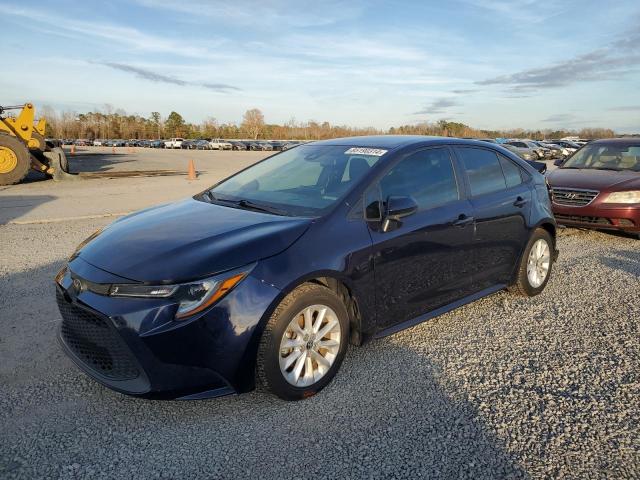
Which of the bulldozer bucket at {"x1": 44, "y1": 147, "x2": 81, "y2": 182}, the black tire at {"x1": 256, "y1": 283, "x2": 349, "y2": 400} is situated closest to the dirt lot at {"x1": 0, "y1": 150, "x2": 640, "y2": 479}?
the black tire at {"x1": 256, "y1": 283, "x2": 349, "y2": 400}

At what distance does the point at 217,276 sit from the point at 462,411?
1.70 metres

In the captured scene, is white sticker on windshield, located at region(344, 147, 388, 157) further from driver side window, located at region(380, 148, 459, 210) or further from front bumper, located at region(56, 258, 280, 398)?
front bumper, located at region(56, 258, 280, 398)

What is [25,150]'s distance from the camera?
15617 mm

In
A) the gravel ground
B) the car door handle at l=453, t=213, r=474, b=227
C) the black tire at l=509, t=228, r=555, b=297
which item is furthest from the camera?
the black tire at l=509, t=228, r=555, b=297

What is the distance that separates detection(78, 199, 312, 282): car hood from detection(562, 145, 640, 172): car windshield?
24.6 feet

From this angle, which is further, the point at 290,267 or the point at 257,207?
the point at 257,207

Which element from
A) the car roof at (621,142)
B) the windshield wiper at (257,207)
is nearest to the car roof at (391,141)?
the windshield wiper at (257,207)

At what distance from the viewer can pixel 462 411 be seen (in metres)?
3.03

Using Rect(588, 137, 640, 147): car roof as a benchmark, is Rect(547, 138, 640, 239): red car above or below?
below

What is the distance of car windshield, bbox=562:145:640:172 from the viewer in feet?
27.8

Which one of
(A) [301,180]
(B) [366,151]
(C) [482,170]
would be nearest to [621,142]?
(C) [482,170]

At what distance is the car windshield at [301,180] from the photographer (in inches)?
140

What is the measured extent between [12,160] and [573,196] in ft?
51.6

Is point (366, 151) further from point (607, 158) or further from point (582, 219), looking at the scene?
point (607, 158)
